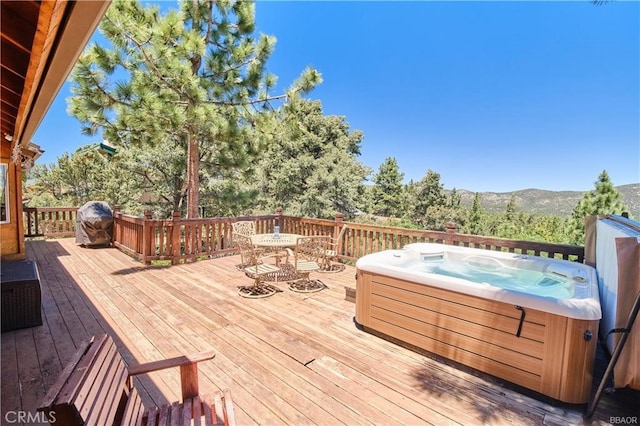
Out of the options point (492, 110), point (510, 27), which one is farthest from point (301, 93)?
point (492, 110)

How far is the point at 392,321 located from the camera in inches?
115

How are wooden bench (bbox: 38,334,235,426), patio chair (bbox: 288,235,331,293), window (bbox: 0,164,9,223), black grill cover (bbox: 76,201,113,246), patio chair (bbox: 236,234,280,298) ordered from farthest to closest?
black grill cover (bbox: 76,201,113,246) → window (bbox: 0,164,9,223) → patio chair (bbox: 288,235,331,293) → patio chair (bbox: 236,234,280,298) → wooden bench (bbox: 38,334,235,426)

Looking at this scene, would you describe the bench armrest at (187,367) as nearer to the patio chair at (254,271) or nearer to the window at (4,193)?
the patio chair at (254,271)

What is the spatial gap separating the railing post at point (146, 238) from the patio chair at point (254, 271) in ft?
7.87

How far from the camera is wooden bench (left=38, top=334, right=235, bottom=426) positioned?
2.98 feet

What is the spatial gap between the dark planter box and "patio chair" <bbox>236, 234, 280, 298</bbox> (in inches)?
86.5

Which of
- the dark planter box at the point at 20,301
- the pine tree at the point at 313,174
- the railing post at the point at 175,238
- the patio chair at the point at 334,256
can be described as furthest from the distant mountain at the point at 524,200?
the dark planter box at the point at 20,301

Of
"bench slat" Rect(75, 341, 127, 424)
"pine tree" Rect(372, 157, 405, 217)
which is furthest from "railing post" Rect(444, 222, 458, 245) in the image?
"pine tree" Rect(372, 157, 405, 217)

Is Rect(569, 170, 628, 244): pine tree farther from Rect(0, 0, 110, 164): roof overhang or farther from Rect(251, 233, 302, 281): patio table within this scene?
Rect(0, 0, 110, 164): roof overhang

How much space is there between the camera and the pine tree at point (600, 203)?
46.4 ft

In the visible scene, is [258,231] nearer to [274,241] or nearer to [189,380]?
[274,241]

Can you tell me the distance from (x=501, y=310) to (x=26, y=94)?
13.4 feet

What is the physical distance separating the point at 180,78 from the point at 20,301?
15.7 feet

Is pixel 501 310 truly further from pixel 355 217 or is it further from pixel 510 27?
pixel 355 217
